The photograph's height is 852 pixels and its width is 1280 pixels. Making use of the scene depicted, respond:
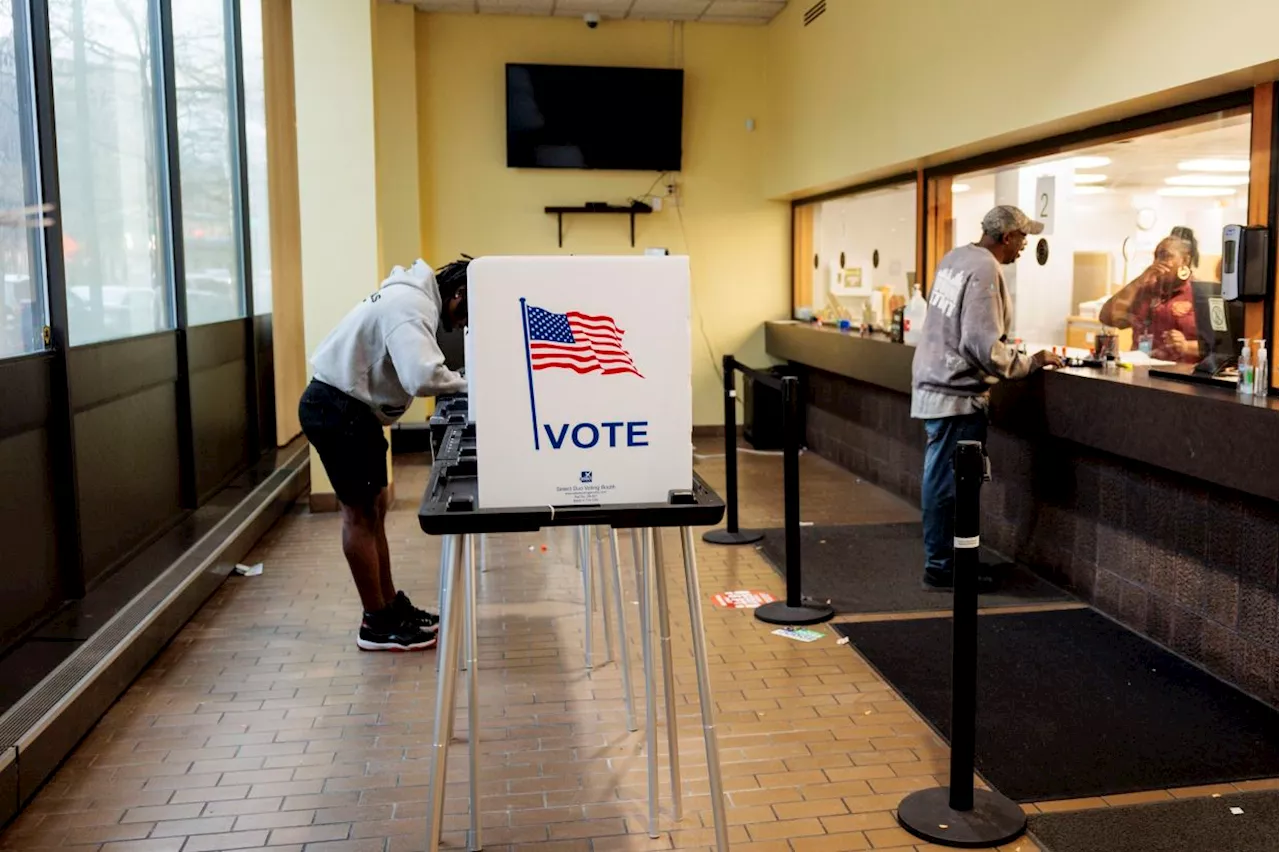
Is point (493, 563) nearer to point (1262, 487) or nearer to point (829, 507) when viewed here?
point (829, 507)

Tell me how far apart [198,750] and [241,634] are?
1116mm

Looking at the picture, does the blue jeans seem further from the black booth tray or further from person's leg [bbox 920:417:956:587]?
the black booth tray

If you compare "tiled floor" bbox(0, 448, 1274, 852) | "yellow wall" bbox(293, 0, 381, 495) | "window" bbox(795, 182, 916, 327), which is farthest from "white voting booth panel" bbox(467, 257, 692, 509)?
"window" bbox(795, 182, 916, 327)

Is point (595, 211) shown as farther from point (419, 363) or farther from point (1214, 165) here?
point (419, 363)

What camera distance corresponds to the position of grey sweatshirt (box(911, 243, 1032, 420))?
14.5 feet

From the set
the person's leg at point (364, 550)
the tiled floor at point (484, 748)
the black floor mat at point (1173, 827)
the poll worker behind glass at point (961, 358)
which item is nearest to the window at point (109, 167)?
the person's leg at point (364, 550)

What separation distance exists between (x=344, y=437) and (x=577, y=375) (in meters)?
1.97

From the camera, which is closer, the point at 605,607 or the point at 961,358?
the point at 605,607

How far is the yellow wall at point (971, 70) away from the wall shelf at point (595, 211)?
1084 mm

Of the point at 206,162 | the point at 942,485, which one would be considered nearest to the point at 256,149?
the point at 206,162

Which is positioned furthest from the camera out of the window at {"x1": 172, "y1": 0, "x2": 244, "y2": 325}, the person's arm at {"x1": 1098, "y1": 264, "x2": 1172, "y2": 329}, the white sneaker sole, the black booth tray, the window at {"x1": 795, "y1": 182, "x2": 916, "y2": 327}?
the window at {"x1": 795, "y1": 182, "x2": 916, "y2": 327}

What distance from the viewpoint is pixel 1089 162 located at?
5000 mm

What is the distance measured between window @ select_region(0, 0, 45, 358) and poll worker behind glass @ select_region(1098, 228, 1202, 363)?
4271mm

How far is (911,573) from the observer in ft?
16.5
